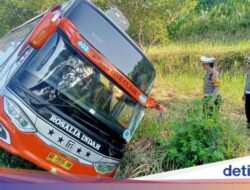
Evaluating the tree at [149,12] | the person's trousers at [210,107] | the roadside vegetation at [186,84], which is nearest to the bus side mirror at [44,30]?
the roadside vegetation at [186,84]

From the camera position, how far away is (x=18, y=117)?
4.72m

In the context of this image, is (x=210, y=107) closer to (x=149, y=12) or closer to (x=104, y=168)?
(x=104, y=168)

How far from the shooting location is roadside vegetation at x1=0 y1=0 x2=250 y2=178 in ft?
17.5

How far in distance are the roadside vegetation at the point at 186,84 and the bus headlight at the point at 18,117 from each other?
1.87ft

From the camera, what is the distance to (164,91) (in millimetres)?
9391

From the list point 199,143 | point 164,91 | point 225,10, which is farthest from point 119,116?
point 225,10

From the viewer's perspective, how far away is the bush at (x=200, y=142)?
17.1ft

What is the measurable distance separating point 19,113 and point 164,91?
507 centimetres

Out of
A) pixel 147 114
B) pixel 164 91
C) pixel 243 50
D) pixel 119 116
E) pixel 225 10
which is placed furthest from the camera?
pixel 225 10

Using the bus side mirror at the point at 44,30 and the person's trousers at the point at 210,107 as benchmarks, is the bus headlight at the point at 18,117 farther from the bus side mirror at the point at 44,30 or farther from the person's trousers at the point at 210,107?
the person's trousers at the point at 210,107

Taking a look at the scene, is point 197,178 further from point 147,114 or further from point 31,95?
point 147,114

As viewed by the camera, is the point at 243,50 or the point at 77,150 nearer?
the point at 77,150

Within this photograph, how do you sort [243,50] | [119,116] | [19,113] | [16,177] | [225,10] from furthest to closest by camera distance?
1. [225,10]
2. [243,50]
3. [119,116]
4. [19,113]
5. [16,177]

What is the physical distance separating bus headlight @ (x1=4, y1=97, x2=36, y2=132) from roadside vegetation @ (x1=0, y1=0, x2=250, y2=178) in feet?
1.87
